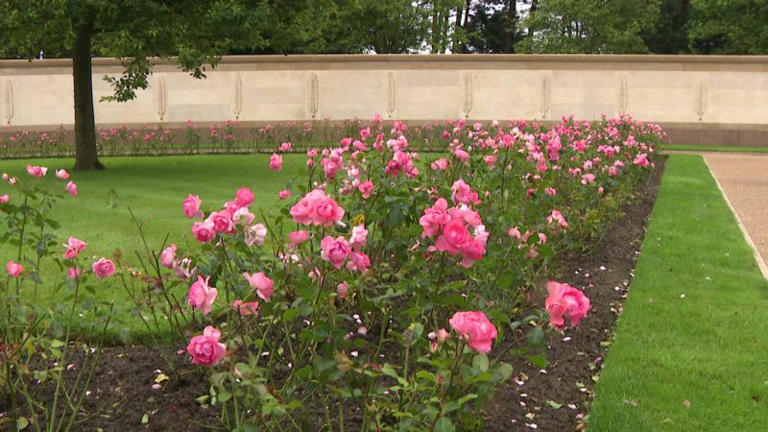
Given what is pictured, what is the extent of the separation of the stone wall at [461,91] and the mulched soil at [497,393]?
19665 mm

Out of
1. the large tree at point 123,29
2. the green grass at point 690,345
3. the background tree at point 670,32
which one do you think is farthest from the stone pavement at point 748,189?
the background tree at point 670,32

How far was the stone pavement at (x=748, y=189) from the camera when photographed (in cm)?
815

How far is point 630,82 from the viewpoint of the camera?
79.5ft

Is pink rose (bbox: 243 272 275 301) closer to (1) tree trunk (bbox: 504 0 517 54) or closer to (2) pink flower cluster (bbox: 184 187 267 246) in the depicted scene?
(2) pink flower cluster (bbox: 184 187 267 246)

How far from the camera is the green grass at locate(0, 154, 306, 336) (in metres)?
5.96

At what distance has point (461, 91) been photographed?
24.3m

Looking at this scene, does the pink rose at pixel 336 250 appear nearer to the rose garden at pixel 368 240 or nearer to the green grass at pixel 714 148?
the rose garden at pixel 368 240

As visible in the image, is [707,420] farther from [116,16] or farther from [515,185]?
[116,16]

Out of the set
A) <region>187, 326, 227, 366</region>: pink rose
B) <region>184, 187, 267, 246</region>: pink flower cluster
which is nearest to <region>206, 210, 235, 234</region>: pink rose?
<region>184, 187, 267, 246</region>: pink flower cluster

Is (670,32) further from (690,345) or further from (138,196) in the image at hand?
(690,345)

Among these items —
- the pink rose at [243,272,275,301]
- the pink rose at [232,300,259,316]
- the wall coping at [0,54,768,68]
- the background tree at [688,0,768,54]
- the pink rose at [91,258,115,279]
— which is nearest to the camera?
the pink rose at [243,272,275,301]

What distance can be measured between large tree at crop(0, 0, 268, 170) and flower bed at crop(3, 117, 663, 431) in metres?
7.20

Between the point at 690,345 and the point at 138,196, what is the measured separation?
773 cm

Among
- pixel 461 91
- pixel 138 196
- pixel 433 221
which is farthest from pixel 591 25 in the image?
pixel 433 221
